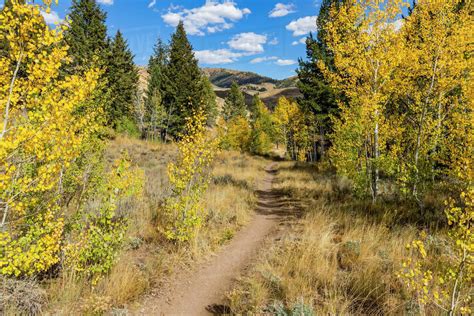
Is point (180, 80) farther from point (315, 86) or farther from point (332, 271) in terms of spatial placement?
point (332, 271)

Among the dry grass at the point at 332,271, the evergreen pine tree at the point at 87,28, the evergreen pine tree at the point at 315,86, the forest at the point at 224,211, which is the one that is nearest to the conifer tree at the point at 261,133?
the evergreen pine tree at the point at 315,86

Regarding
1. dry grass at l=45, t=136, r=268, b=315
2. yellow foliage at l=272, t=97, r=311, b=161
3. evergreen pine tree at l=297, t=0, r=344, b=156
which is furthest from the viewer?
yellow foliage at l=272, t=97, r=311, b=161

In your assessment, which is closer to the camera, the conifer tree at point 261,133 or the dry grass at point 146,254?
the dry grass at point 146,254

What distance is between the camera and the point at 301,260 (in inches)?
226

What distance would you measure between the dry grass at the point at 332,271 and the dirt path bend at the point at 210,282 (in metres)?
0.41

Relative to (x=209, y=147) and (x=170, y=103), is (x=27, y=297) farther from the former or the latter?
(x=170, y=103)

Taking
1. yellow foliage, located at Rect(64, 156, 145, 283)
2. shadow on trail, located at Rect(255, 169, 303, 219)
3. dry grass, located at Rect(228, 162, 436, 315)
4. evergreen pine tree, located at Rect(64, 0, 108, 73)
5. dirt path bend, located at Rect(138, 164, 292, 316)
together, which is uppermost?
evergreen pine tree, located at Rect(64, 0, 108, 73)

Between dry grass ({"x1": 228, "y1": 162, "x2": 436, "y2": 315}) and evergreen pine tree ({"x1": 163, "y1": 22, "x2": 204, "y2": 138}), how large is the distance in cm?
2476

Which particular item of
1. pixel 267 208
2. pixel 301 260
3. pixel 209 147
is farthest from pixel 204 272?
pixel 267 208

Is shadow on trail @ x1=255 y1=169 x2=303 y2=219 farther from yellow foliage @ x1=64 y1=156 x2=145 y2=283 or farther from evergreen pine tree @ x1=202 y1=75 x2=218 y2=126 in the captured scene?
evergreen pine tree @ x1=202 y1=75 x2=218 y2=126

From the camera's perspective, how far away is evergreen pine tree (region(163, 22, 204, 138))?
98.9ft

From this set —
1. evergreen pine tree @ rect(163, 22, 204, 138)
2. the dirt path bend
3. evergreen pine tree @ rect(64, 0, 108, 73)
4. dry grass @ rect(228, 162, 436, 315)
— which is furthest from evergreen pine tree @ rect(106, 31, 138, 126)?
dry grass @ rect(228, 162, 436, 315)

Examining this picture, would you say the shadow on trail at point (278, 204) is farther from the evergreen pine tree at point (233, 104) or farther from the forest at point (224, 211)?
the evergreen pine tree at point (233, 104)

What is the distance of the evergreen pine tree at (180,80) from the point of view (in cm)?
3014
